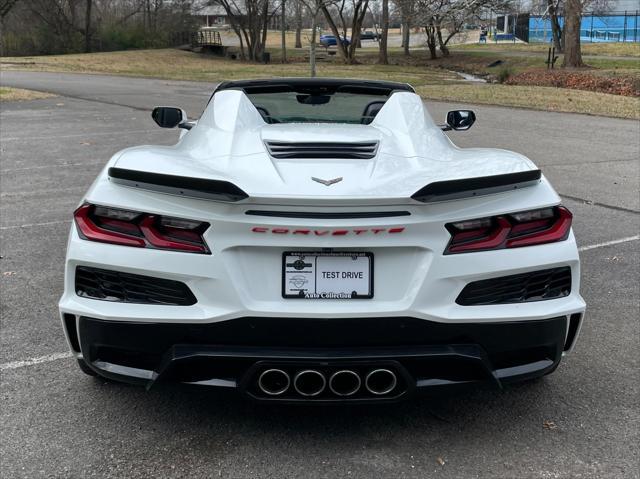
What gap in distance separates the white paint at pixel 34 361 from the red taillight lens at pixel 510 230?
2.28m

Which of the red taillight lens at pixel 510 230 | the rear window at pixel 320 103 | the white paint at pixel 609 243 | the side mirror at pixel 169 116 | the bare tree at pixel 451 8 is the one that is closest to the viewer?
the red taillight lens at pixel 510 230

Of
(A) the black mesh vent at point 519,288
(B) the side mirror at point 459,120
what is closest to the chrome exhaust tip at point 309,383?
(A) the black mesh vent at point 519,288

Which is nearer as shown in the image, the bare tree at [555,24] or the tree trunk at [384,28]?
the bare tree at [555,24]

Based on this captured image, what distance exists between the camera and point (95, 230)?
272 cm

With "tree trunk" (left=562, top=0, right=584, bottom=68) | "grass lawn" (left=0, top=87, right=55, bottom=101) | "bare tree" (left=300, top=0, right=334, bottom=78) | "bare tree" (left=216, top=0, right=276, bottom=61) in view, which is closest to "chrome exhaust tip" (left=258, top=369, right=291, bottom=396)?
"grass lawn" (left=0, top=87, right=55, bottom=101)

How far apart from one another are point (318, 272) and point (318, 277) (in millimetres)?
19

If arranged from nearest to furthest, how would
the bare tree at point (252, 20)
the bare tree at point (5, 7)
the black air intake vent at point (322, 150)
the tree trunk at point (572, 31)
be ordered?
the black air intake vent at point (322, 150), the tree trunk at point (572, 31), the bare tree at point (252, 20), the bare tree at point (5, 7)

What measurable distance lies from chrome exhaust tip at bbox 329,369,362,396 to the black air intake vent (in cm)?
92

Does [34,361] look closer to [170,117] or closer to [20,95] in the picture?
[170,117]

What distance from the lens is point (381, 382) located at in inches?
105

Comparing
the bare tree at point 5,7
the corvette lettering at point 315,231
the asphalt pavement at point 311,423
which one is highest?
the bare tree at point 5,7

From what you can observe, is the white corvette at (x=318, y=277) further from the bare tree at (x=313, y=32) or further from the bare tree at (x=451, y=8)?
the bare tree at (x=451, y=8)

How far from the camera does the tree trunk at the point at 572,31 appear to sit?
97.8ft

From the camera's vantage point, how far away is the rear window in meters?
4.41
